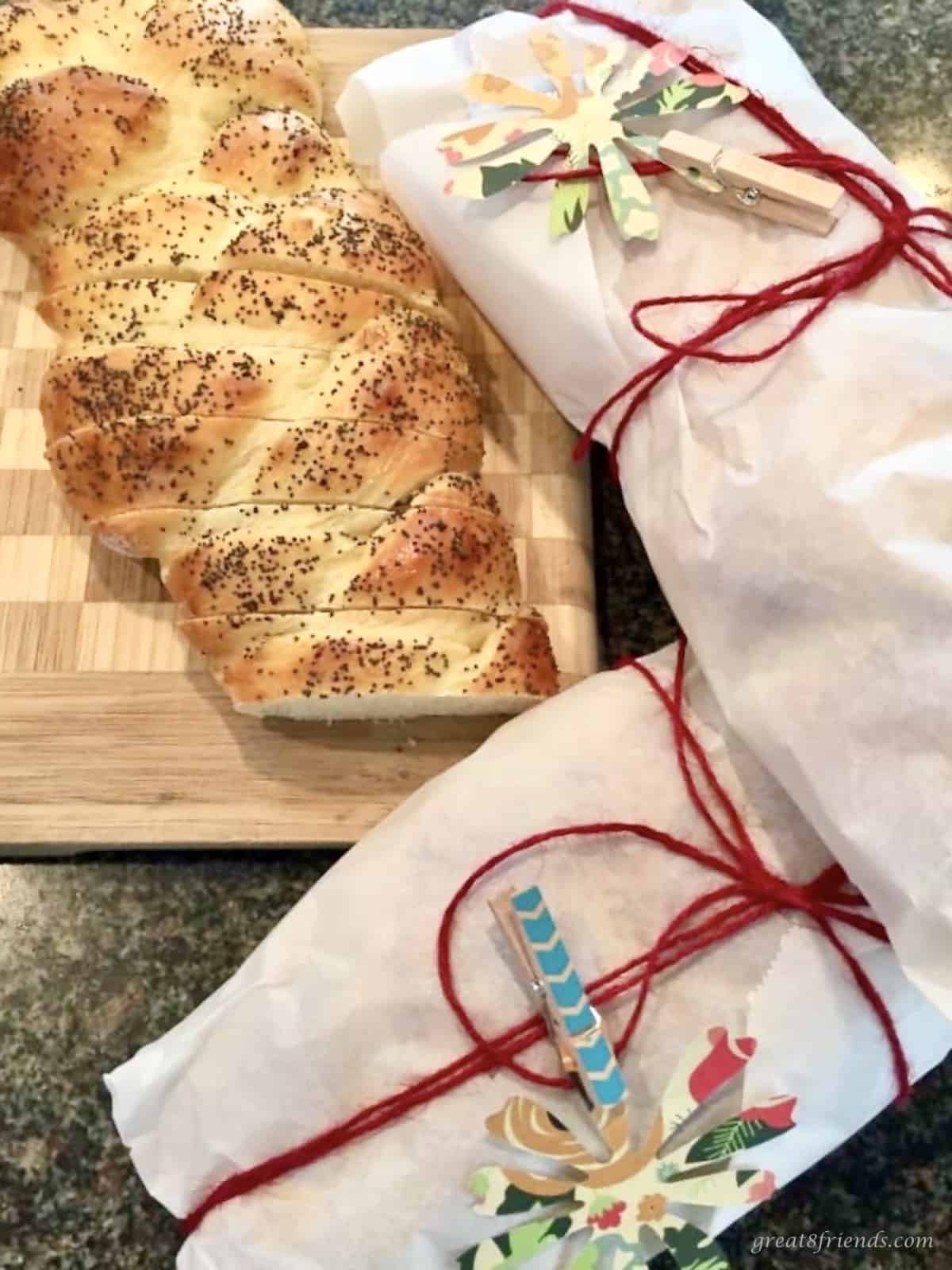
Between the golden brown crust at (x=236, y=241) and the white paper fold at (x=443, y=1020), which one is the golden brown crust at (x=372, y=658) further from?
the golden brown crust at (x=236, y=241)

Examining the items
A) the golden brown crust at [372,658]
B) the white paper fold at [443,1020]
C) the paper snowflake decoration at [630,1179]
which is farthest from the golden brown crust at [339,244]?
the paper snowflake decoration at [630,1179]

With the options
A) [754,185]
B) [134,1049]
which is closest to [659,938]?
[134,1049]

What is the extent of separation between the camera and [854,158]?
769 mm

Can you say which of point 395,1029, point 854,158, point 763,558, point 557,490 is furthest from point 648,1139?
point 854,158

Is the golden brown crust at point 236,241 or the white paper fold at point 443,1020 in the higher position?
the golden brown crust at point 236,241

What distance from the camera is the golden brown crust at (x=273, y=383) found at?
0.77m

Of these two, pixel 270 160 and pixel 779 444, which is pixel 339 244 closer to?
pixel 270 160

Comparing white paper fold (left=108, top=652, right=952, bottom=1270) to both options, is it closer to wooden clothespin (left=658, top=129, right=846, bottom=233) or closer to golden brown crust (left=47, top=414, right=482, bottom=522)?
golden brown crust (left=47, top=414, right=482, bottom=522)

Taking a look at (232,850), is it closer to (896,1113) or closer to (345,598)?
(345,598)

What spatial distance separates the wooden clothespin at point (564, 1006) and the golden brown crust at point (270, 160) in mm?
506

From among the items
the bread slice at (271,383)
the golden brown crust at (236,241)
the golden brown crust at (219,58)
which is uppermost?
the golden brown crust at (219,58)

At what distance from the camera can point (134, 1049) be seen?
2.49 ft

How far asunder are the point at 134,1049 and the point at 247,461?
372mm

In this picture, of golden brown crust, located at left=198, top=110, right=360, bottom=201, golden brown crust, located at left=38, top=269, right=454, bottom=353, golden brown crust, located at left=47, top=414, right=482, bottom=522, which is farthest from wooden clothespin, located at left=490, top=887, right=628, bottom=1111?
golden brown crust, located at left=198, top=110, right=360, bottom=201
